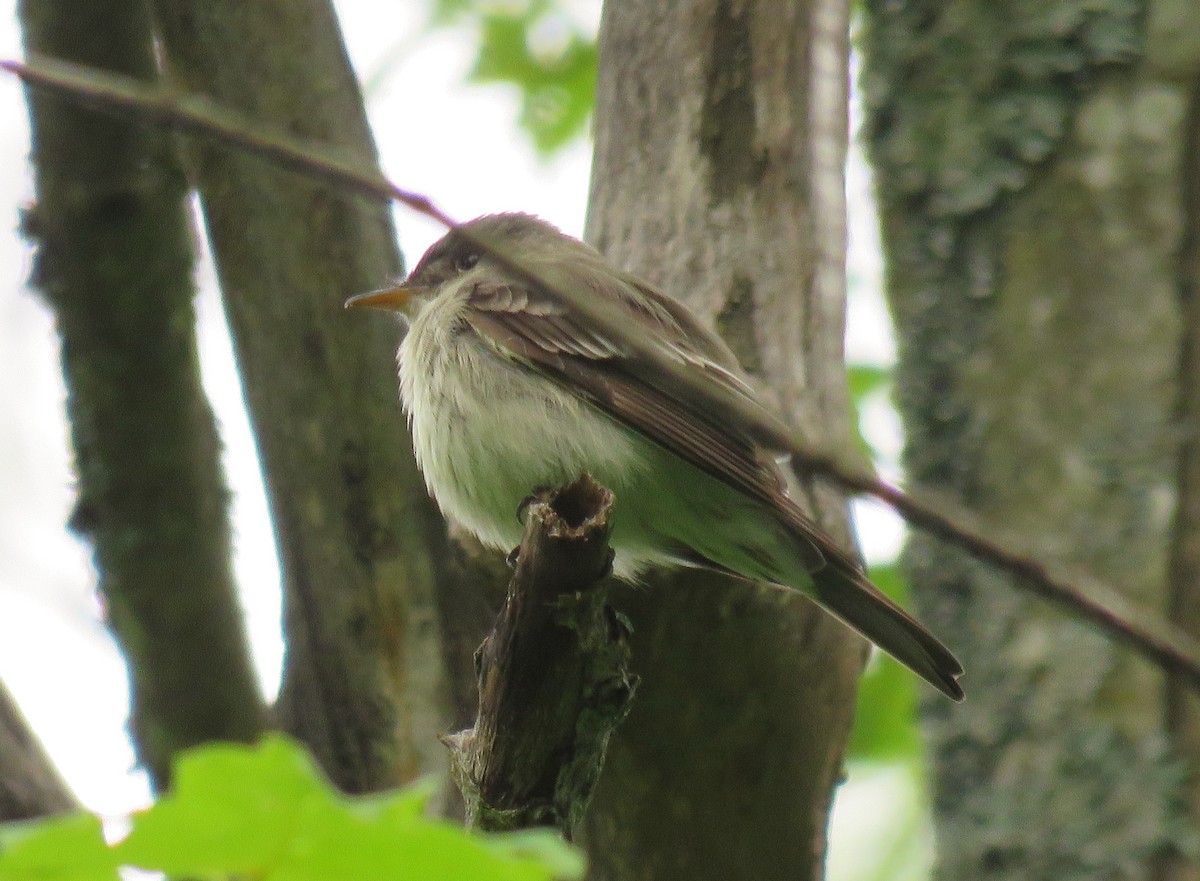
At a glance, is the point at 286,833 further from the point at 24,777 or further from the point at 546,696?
the point at 24,777

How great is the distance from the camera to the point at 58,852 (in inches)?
47.6

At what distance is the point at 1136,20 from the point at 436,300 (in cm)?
263

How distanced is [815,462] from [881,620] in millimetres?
2719

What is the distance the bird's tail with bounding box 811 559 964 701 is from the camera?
12.5 ft

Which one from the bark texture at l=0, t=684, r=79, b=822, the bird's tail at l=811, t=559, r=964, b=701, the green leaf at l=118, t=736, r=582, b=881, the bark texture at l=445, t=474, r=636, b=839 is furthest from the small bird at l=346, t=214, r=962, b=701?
→ the green leaf at l=118, t=736, r=582, b=881

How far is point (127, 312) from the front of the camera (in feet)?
13.5

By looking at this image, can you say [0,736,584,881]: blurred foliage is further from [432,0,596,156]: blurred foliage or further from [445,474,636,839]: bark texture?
[432,0,596,156]: blurred foliage

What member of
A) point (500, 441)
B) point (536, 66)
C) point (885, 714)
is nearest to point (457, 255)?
point (500, 441)

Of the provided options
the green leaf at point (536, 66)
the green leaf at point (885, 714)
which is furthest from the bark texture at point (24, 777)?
the green leaf at point (536, 66)

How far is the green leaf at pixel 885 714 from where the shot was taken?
19.6ft

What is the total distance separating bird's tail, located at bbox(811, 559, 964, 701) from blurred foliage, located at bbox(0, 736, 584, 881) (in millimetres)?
2658

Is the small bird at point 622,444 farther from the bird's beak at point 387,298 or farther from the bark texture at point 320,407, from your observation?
the bark texture at point 320,407

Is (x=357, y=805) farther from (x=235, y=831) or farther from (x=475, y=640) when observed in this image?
(x=475, y=640)

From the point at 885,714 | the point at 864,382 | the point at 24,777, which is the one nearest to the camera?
the point at 24,777
